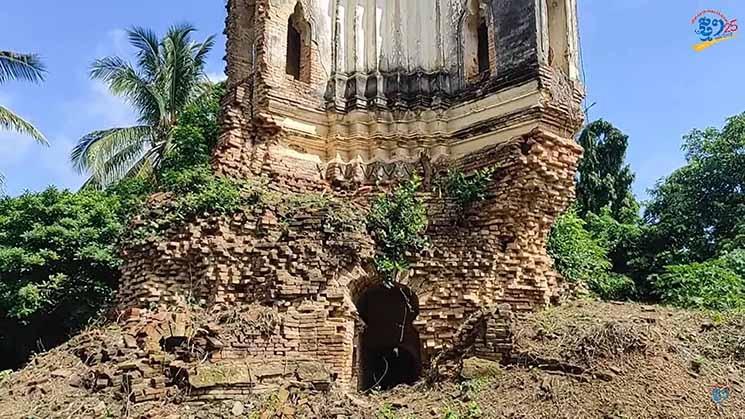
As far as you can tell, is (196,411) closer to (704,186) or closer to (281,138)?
(281,138)

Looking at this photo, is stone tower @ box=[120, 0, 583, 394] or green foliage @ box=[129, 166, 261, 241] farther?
green foliage @ box=[129, 166, 261, 241]

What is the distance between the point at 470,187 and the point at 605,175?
1512cm

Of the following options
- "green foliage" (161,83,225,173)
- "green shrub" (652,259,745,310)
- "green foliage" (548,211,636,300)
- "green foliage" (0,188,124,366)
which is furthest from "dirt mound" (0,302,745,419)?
"green foliage" (0,188,124,366)

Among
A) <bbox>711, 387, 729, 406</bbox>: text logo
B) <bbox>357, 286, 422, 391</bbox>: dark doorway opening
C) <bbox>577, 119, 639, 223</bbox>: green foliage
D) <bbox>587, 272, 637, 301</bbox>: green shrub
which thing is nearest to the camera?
<bbox>711, 387, 729, 406</bbox>: text logo

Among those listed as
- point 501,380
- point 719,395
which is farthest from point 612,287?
point 501,380

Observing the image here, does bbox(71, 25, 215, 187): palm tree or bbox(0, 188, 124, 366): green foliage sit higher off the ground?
bbox(71, 25, 215, 187): palm tree

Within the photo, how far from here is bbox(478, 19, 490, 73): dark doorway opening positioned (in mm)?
14016

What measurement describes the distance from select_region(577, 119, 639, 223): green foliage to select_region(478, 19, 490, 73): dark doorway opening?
37.0 feet

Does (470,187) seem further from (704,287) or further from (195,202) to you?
(704,287)

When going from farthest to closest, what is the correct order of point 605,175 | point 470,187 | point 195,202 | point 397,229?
point 605,175 → point 470,187 → point 397,229 → point 195,202

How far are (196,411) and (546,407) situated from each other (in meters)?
3.91

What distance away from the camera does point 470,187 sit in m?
11.9

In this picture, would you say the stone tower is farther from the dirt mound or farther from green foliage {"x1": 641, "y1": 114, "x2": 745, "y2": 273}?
green foliage {"x1": 641, "y1": 114, "x2": 745, "y2": 273}

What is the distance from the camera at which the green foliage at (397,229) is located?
1104 centimetres
